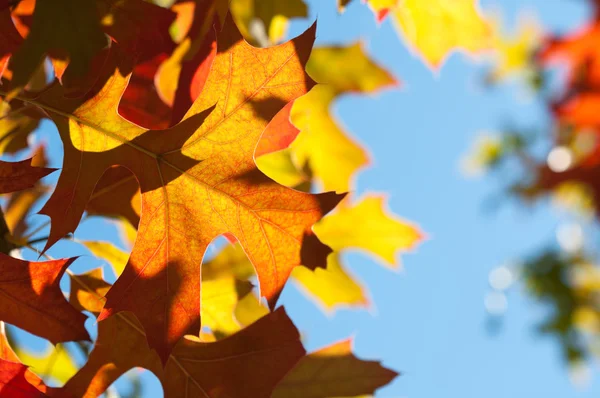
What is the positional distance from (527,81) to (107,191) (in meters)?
8.51

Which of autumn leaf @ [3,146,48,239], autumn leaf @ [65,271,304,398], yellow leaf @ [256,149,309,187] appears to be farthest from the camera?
autumn leaf @ [3,146,48,239]

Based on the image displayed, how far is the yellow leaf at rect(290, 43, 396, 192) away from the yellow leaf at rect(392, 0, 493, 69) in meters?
0.19

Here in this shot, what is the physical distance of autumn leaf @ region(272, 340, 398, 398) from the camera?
896 millimetres

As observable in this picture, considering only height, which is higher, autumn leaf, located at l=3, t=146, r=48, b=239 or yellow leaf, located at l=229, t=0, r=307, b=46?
yellow leaf, located at l=229, t=0, r=307, b=46

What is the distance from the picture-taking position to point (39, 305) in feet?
2.39

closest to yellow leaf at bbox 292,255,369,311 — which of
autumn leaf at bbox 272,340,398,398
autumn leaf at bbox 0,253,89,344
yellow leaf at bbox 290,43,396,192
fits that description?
yellow leaf at bbox 290,43,396,192

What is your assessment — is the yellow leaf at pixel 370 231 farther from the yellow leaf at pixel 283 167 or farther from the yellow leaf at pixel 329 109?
the yellow leaf at pixel 283 167

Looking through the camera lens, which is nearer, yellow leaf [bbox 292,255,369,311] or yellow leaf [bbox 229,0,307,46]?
yellow leaf [bbox 229,0,307,46]

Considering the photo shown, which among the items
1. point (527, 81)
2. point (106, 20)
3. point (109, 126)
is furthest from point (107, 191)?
point (527, 81)

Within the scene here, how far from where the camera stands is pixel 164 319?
708 millimetres

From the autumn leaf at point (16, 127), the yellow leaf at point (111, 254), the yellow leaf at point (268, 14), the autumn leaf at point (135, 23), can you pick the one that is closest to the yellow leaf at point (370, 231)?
the yellow leaf at point (268, 14)

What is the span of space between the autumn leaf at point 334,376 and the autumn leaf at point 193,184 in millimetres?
250

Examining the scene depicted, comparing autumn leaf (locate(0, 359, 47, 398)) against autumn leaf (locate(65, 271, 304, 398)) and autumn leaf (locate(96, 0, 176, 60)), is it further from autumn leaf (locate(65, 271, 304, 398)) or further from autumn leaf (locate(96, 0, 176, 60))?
autumn leaf (locate(96, 0, 176, 60))

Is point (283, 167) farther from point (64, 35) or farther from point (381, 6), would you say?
point (64, 35)
